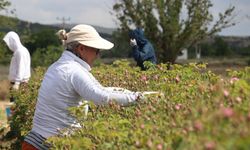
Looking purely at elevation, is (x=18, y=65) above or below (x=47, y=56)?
above

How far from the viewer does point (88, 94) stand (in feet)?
14.3

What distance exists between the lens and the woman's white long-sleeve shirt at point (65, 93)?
431cm

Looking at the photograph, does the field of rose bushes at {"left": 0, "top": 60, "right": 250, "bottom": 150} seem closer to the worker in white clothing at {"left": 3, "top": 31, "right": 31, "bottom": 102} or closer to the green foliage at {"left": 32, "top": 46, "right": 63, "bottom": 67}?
the worker in white clothing at {"left": 3, "top": 31, "right": 31, "bottom": 102}

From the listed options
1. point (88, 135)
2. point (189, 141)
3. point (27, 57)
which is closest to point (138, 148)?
point (189, 141)

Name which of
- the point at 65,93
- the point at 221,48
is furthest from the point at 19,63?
the point at 221,48

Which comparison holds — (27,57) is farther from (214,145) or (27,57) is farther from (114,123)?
(214,145)

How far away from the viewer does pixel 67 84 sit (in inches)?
182

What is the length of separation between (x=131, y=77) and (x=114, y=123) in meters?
2.86

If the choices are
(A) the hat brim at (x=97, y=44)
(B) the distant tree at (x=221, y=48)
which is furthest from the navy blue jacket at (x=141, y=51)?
(B) the distant tree at (x=221, y=48)

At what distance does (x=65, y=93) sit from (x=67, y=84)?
0.08 meters

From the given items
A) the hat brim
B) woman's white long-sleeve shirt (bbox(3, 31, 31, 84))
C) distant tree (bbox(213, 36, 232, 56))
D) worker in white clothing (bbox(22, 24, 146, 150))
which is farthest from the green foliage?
the hat brim

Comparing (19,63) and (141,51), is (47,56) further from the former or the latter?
(141,51)

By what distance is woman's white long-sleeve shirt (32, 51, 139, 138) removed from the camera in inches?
170

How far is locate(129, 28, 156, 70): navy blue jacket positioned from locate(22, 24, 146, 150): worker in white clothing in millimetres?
5744
